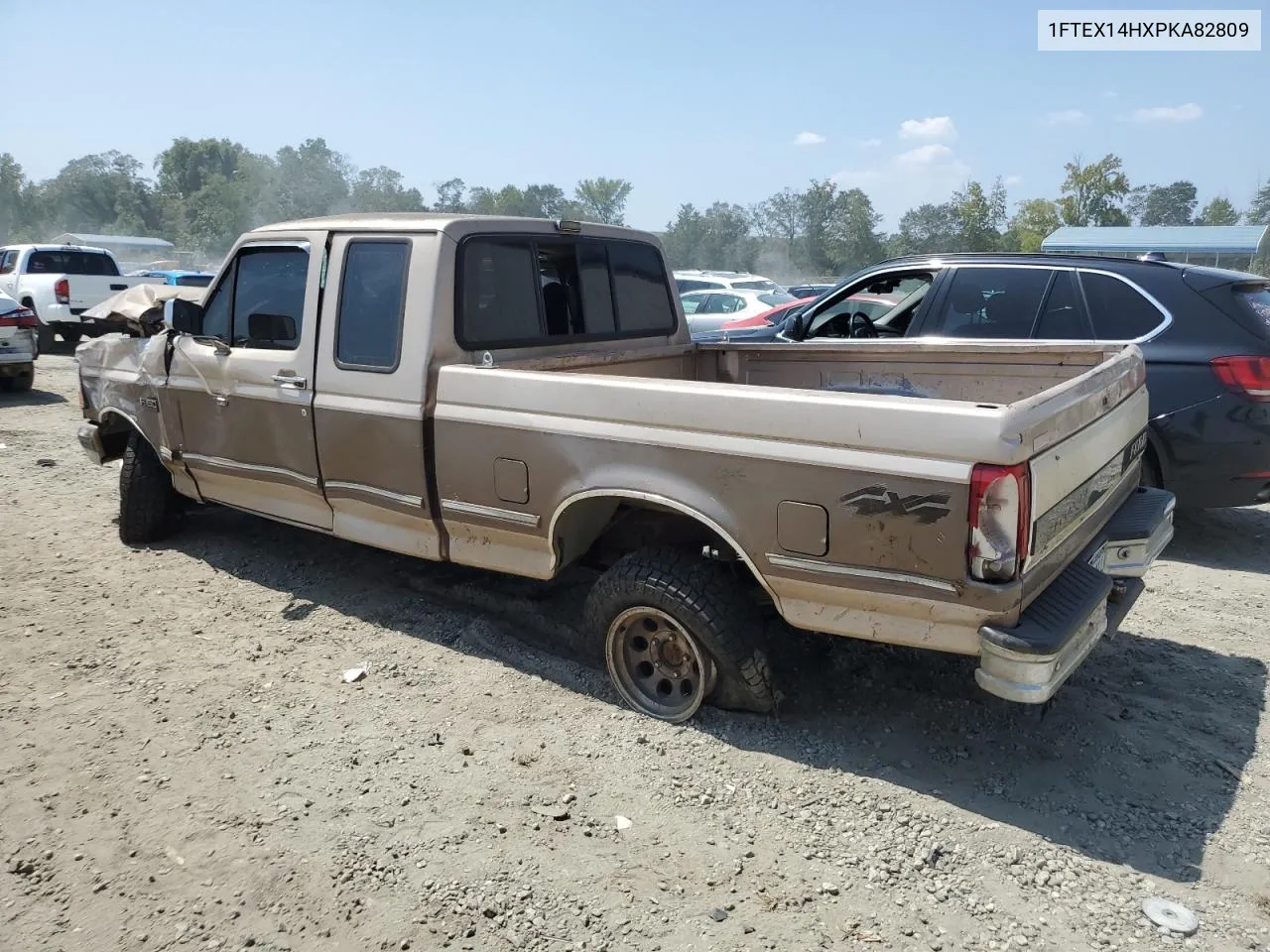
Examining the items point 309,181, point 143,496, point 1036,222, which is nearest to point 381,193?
point 309,181

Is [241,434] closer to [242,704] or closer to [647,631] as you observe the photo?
[242,704]

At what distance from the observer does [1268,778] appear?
126 inches

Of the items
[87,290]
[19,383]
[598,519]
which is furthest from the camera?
[87,290]

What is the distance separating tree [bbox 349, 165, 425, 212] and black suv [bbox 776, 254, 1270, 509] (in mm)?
65140

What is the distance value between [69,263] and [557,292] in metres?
15.5

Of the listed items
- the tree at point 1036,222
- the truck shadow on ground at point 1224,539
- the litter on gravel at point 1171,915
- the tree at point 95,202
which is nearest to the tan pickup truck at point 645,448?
the litter on gravel at point 1171,915

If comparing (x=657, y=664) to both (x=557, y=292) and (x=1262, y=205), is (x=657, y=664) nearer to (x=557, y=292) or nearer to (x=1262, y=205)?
(x=557, y=292)

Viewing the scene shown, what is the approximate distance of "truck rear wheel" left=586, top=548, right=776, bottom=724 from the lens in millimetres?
3342

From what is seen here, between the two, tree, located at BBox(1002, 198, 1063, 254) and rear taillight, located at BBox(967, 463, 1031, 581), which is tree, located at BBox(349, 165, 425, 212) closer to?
tree, located at BBox(1002, 198, 1063, 254)

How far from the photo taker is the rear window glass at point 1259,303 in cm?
525

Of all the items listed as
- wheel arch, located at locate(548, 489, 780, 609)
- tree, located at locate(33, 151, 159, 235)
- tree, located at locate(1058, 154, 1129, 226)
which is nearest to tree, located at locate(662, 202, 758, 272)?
tree, located at locate(1058, 154, 1129, 226)

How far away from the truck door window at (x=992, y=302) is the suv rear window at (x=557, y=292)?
2.08 meters

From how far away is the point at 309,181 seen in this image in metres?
77.2

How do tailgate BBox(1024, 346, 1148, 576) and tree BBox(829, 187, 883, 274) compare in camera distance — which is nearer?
tailgate BBox(1024, 346, 1148, 576)
